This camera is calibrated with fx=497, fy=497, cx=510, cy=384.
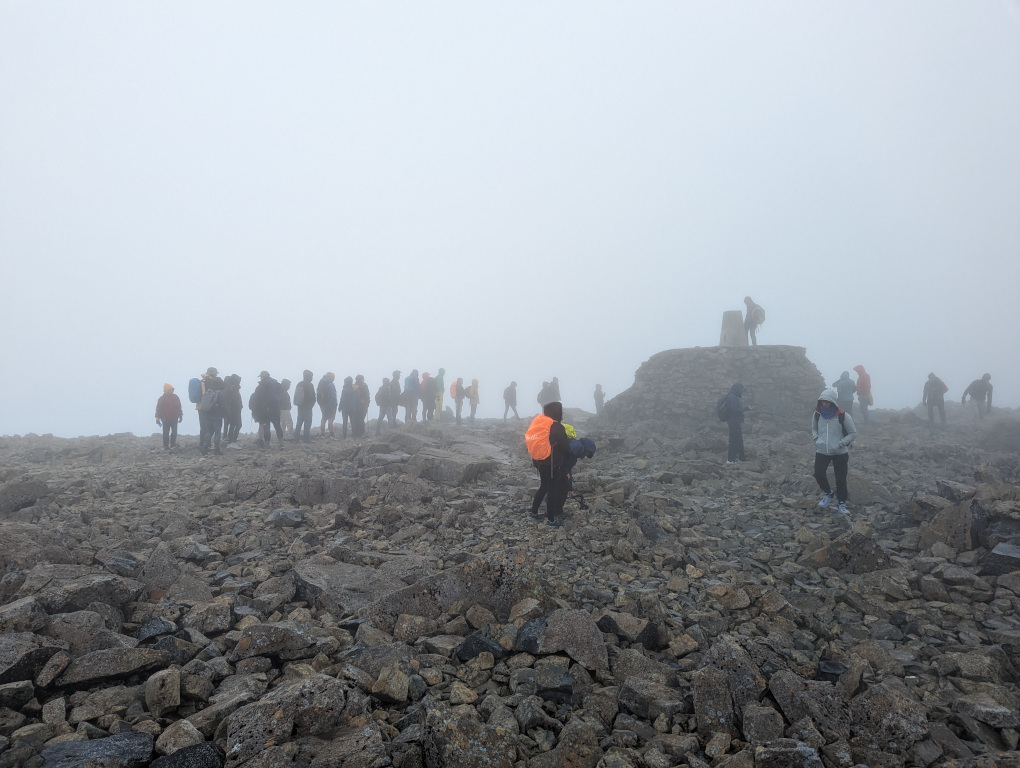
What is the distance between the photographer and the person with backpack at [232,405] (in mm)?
15359

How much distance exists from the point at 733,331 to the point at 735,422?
11993 millimetres

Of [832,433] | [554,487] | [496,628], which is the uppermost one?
[832,433]

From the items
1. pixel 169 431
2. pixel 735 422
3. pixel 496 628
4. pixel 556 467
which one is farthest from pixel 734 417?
pixel 169 431

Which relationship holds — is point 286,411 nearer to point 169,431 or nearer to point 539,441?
point 169,431

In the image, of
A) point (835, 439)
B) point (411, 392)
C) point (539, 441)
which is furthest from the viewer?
point (411, 392)

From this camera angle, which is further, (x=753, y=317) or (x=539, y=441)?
(x=753, y=317)

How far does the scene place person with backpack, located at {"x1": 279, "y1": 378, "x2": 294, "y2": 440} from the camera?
1688 centimetres

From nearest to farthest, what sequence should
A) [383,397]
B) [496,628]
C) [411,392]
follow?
[496,628], [383,397], [411,392]

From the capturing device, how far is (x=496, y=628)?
16.0 ft

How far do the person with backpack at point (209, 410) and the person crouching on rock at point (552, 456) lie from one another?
1110 centimetres

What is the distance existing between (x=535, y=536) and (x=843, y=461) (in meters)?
5.98

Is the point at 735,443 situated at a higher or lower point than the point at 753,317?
lower

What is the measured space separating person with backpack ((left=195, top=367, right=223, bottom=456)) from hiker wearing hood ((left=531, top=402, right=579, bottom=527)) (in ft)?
36.7

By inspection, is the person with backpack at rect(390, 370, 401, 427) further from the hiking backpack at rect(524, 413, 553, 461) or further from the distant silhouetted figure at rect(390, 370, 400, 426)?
the hiking backpack at rect(524, 413, 553, 461)
